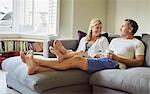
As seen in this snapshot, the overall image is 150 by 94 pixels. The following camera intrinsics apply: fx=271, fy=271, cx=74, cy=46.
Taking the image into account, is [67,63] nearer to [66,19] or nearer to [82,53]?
[82,53]

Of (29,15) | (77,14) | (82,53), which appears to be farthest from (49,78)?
(29,15)

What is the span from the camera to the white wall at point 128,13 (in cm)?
443

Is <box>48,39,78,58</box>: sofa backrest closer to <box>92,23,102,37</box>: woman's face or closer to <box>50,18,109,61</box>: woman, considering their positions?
<box>50,18,109,61</box>: woman

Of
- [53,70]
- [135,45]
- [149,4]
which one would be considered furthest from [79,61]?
[149,4]

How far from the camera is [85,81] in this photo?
9.91 feet

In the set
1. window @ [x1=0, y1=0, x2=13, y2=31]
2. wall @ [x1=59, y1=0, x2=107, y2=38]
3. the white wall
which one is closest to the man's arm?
the white wall

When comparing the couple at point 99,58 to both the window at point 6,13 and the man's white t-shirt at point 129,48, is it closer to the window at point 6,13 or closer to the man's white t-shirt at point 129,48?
the man's white t-shirt at point 129,48

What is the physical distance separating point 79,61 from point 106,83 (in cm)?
40

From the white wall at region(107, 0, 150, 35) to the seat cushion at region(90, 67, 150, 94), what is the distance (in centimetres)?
175

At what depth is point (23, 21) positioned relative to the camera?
5.36 meters

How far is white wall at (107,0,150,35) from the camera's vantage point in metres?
4.43

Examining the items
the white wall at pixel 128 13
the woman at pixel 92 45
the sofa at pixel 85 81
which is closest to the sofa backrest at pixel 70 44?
the woman at pixel 92 45

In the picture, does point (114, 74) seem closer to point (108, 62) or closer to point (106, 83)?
point (106, 83)

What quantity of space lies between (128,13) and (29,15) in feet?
6.32
